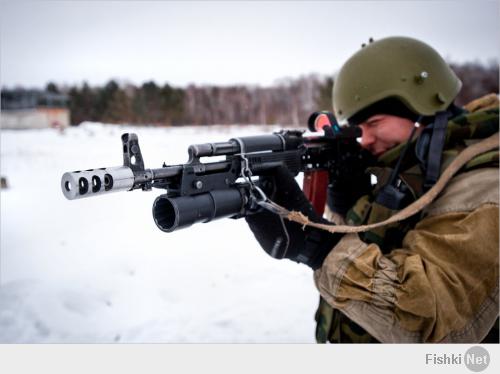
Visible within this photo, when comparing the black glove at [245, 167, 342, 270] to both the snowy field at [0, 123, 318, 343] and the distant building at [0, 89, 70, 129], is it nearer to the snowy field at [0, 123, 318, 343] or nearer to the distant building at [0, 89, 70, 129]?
the snowy field at [0, 123, 318, 343]

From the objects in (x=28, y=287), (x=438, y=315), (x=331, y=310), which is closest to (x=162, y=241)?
(x=28, y=287)

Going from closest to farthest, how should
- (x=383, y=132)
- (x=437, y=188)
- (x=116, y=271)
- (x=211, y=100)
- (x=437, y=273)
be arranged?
(x=437, y=273) < (x=437, y=188) < (x=383, y=132) < (x=116, y=271) < (x=211, y=100)

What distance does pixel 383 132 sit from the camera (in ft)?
7.70

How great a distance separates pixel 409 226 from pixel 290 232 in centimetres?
72

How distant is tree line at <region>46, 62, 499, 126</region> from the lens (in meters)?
4.56

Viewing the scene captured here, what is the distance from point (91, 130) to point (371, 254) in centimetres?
344

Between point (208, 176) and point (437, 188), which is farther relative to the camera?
point (437, 188)

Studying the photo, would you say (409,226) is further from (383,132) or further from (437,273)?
(383,132)

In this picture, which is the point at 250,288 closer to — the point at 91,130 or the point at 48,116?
the point at 91,130

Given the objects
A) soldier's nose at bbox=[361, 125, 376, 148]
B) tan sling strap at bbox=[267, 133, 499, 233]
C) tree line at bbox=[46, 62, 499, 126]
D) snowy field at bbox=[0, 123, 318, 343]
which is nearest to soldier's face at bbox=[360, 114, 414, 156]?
soldier's nose at bbox=[361, 125, 376, 148]

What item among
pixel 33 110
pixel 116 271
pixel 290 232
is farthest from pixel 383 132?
pixel 116 271

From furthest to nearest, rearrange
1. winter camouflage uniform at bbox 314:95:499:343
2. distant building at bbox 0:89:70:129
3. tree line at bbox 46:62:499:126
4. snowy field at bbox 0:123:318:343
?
1. tree line at bbox 46:62:499:126
2. snowy field at bbox 0:123:318:343
3. distant building at bbox 0:89:70:129
4. winter camouflage uniform at bbox 314:95:499:343

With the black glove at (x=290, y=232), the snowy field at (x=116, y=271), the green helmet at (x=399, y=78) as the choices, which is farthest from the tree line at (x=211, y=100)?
the black glove at (x=290, y=232)

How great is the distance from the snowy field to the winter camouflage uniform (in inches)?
63.5
